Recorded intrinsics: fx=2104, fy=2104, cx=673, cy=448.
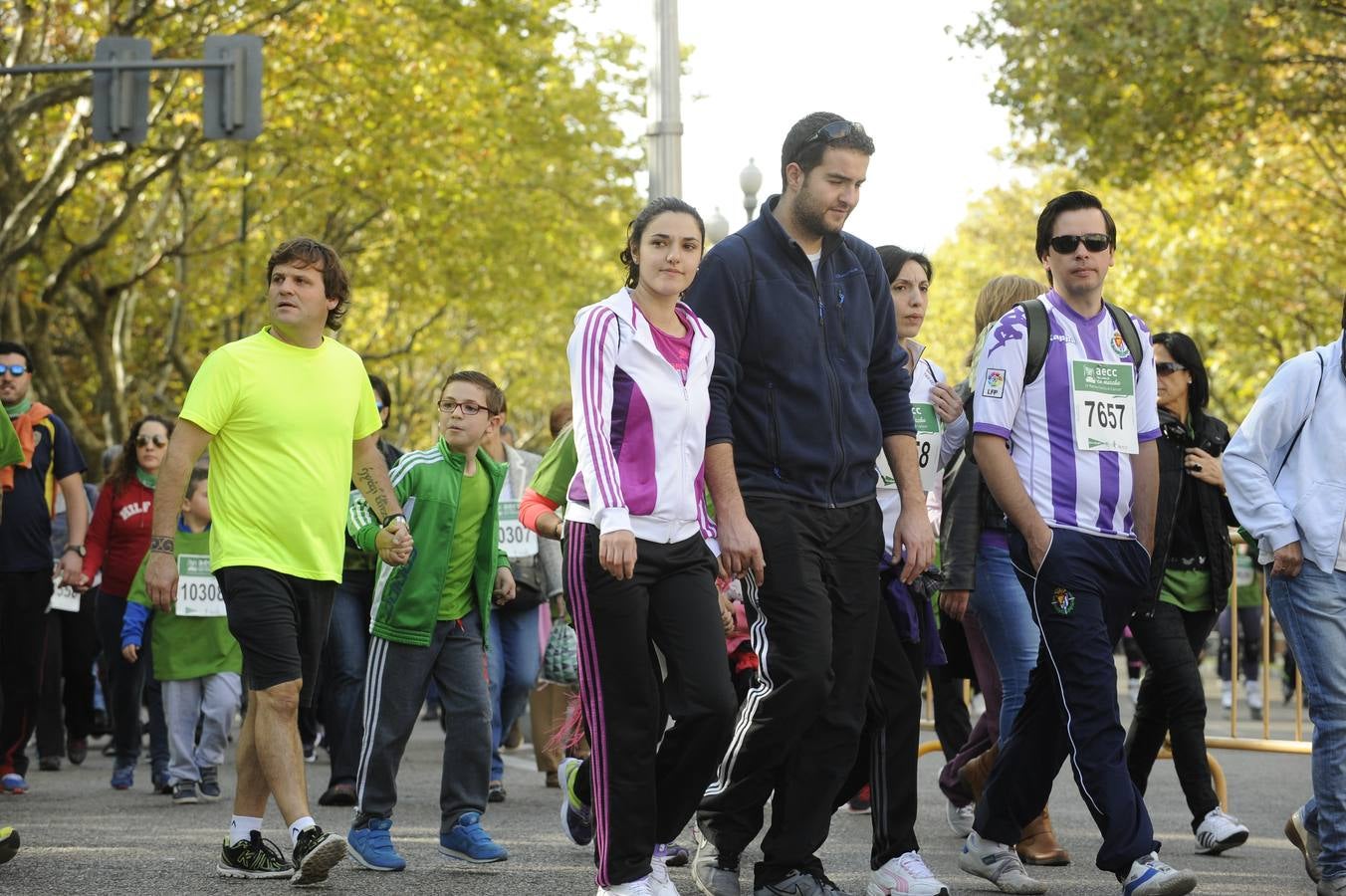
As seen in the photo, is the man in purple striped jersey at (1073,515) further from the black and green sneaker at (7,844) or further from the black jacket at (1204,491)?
the black and green sneaker at (7,844)

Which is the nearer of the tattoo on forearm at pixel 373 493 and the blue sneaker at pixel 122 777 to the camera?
the tattoo on forearm at pixel 373 493

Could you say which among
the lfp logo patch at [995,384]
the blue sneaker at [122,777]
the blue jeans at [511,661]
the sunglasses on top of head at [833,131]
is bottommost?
the blue sneaker at [122,777]

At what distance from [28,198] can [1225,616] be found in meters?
12.9

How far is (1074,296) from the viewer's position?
665 cm

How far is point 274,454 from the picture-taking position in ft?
22.7

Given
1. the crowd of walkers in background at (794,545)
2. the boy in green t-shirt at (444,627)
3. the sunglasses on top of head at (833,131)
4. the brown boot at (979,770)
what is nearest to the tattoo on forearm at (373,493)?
the crowd of walkers in background at (794,545)

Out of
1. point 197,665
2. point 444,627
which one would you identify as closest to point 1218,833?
point 444,627

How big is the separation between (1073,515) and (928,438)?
1.31 m

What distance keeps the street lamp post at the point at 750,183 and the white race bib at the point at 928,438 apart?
47.2 ft

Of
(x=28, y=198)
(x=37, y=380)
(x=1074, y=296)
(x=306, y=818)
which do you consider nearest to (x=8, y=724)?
(x=306, y=818)

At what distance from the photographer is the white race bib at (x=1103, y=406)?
21.3ft

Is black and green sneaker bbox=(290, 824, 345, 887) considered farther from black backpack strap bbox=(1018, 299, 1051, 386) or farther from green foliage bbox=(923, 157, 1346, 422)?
green foliage bbox=(923, 157, 1346, 422)

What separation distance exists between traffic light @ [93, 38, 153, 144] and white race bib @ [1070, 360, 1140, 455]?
11.0 metres

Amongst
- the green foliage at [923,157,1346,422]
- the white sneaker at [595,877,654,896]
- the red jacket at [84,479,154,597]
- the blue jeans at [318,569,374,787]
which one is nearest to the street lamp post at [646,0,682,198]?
the red jacket at [84,479,154,597]
